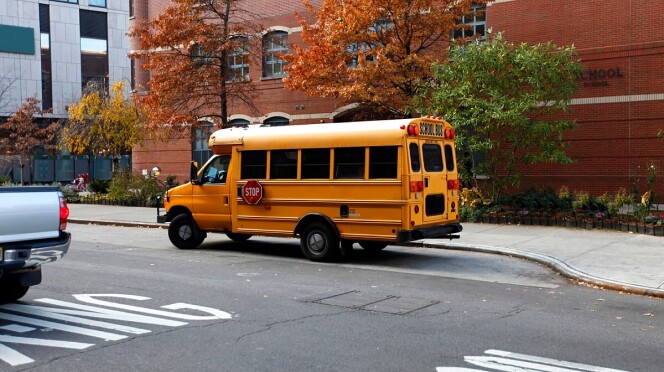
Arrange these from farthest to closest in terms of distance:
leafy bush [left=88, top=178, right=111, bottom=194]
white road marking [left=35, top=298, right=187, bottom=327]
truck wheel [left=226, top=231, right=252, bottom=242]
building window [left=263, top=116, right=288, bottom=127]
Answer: leafy bush [left=88, top=178, right=111, bottom=194] → building window [left=263, top=116, right=288, bottom=127] → truck wheel [left=226, top=231, right=252, bottom=242] → white road marking [left=35, top=298, right=187, bottom=327]

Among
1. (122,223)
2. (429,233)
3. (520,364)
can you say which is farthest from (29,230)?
(122,223)

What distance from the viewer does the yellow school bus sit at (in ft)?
38.5

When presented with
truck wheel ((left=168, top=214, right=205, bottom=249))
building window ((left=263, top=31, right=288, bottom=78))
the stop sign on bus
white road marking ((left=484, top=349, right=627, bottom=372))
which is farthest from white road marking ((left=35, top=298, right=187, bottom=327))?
building window ((left=263, top=31, right=288, bottom=78))

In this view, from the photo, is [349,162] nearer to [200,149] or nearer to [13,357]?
[13,357]

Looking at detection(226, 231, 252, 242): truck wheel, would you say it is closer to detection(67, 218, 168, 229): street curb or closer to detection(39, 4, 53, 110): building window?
detection(67, 218, 168, 229): street curb

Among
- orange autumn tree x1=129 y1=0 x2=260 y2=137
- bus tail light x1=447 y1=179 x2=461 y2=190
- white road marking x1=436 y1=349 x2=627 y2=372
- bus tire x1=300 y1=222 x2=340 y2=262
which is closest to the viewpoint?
white road marking x1=436 y1=349 x2=627 y2=372

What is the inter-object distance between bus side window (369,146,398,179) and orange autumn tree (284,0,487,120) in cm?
800

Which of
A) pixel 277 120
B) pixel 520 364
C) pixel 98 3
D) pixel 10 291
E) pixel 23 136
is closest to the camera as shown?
pixel 520 364

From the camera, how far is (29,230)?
7.39 metres

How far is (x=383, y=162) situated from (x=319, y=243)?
2.03 meters

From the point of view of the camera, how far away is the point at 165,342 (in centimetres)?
670

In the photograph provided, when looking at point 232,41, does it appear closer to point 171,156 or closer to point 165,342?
point 171,156

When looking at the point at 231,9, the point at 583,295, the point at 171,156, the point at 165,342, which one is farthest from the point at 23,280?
the point at 171,156

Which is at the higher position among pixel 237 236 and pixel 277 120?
pixel 277 120
